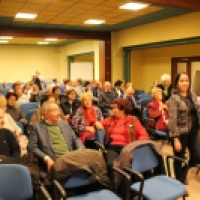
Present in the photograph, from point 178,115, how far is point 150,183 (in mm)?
870

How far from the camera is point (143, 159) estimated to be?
2.75 meters

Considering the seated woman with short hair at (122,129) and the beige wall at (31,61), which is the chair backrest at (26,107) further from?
the beige wall at (31,61)

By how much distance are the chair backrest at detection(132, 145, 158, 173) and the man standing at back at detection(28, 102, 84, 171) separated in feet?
2.57

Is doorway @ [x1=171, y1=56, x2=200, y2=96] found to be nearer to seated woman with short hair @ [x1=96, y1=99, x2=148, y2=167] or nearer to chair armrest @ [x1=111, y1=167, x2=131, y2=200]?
seated woman with short hair @ [x1=96, y1=99, x2=148, y2=167]

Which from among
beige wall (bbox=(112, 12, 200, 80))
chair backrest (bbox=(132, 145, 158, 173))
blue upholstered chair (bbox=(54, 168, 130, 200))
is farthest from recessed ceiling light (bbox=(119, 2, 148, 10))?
blue upholstered chair (bbox=(54, 168, 130, 200))

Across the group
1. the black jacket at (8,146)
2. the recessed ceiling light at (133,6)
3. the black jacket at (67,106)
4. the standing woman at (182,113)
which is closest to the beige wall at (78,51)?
the recessed ceiling light at (133,6)

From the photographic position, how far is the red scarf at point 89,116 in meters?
4.16

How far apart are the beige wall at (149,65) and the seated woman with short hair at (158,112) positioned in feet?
15.9

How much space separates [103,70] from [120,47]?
1012 millimetres

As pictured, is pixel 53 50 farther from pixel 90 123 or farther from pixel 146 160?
pixel 146 160

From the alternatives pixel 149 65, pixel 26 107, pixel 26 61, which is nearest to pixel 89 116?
pixel 26 107

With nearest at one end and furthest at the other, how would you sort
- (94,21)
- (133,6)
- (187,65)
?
(133,6) → (94,21) → (187,65)

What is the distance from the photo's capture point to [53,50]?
649 inches

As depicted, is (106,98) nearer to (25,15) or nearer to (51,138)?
(25,15)
